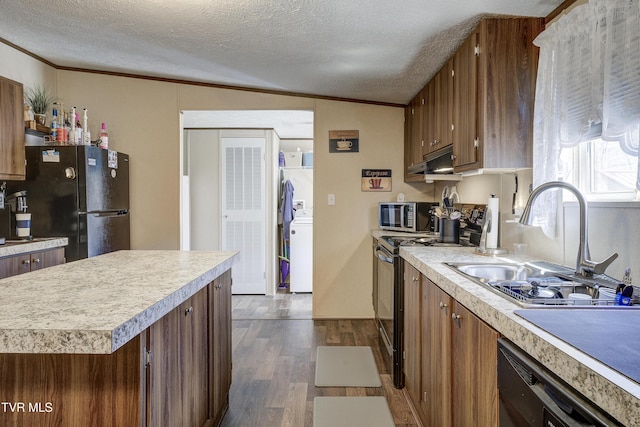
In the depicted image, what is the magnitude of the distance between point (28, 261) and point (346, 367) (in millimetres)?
2364

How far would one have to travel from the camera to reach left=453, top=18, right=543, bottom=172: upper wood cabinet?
6.17 feet

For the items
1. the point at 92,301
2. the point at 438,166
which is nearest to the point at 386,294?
the point at 438,166

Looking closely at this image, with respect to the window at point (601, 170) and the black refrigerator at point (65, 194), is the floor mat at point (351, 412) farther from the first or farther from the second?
the black refrigerator at point (65, 194)

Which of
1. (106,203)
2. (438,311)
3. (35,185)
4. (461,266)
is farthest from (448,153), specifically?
(35,185)

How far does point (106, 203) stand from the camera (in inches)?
127

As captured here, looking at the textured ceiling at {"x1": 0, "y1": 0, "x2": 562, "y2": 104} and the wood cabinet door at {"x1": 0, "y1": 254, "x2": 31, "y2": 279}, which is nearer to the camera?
the textured ceiling at {"x1": 0, "y1": 0, "x2": 562, "y2": 104}

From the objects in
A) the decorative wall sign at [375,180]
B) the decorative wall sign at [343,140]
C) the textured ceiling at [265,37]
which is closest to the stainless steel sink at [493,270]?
the textured ceiling at [265,37]

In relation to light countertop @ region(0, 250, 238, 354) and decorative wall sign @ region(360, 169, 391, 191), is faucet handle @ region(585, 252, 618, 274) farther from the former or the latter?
decorative wall sign @ region(360, 169, 391, 191)

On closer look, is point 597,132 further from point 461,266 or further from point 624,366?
point 624,366

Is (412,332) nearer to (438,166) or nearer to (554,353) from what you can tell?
(438,166)

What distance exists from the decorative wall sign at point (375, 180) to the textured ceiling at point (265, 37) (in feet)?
2.39

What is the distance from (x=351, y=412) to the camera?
2.13m

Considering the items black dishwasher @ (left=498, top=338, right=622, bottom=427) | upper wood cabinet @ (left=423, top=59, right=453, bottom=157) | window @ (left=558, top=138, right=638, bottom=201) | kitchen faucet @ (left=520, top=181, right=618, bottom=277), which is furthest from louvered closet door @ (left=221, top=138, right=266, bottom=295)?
black dishwasher @ (left=498, top=338, right=622, bottom=427)

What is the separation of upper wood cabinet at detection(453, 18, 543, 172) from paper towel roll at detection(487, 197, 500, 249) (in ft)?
1.02
